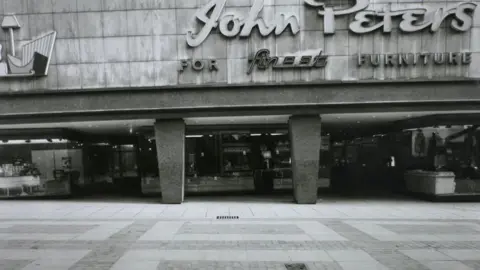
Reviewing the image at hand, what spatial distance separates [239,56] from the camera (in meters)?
14.4

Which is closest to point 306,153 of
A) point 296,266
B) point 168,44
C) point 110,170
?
point 168,44

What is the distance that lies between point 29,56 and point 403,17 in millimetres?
16642

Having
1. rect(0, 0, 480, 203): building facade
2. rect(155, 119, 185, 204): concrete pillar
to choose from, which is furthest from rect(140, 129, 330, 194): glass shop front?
rect(0, 0, 480, 203): building facade

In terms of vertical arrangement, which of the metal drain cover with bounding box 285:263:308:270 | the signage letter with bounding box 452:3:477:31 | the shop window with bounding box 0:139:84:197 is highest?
the signage letter with bounding box 452:3:477:31

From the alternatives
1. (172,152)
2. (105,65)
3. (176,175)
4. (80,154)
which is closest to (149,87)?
(105,65)

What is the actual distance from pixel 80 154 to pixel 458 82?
20515 millimetres

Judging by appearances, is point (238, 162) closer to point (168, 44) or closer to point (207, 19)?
point (168, 44)

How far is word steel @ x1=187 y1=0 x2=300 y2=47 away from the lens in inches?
558

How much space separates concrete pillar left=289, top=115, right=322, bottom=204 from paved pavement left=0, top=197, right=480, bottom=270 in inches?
33.1

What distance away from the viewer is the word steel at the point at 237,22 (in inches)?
558

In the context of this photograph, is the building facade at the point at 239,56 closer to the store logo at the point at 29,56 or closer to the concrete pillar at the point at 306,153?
the store logo at the point at 29,56

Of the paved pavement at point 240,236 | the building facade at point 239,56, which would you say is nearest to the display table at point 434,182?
the paved pavement at point 240,236

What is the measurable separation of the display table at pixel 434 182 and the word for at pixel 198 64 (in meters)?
12.0

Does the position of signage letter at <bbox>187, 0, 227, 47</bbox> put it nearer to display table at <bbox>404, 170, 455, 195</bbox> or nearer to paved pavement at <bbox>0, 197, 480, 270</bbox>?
paved pavement at <bbox>0, 197, 480, 270</bbox>
